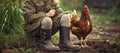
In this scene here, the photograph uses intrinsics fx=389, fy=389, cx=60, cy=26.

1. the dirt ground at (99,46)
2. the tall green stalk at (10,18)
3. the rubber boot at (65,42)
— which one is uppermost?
the tall green stalk at (10,18)

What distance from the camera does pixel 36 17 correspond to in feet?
22.5

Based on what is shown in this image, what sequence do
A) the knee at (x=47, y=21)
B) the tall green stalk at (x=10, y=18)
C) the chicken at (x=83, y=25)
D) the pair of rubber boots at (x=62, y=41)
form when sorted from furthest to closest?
the tall green stalk at (x=10, y=18) < the chicken at (x=83, y=25) < the pair of rubber boots at (x=62, y=41) < the knee at (x=47, y=21)

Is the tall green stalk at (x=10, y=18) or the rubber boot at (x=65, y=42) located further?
the tall green stalk at (x=10, y=18)

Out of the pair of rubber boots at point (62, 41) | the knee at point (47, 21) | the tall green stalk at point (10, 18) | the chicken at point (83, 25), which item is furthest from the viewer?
the tall green stalk at point (10, 18)

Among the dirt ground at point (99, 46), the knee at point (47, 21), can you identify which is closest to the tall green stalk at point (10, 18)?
the dirt ground at point (99, 46)

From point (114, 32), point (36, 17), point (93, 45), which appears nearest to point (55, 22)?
point (36, 17)

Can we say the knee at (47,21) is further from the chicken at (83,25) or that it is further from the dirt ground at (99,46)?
the chicken at (83,25)

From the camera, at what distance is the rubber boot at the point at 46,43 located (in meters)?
6.71

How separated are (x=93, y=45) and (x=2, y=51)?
1.77 metres

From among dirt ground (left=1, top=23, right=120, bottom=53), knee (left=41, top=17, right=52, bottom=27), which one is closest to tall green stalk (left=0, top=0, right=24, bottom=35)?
dirt ground (left=1, top=23, right=120, bottom=53)

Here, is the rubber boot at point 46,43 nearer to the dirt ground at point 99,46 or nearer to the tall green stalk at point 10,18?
the dirt ground at point 99,46

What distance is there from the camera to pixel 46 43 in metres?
6.84

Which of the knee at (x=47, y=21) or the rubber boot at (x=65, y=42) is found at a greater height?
the knee at (x=47, y=21)

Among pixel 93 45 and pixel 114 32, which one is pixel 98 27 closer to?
pixel 114 32
